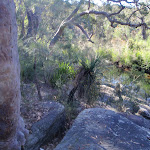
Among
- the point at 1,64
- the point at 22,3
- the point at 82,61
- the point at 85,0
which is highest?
the point at 85,0

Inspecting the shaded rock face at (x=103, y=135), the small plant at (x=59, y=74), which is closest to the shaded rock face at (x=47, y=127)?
the shaded rock face at (x=103, y=135)

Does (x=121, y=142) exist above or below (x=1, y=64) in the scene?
below

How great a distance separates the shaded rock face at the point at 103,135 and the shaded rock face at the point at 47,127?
→ 55 cm

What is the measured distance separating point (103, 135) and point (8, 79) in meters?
1.93

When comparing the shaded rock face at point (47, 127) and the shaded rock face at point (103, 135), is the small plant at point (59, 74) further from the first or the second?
the shaded rock face at point (103, 135)

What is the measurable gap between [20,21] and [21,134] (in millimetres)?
8698

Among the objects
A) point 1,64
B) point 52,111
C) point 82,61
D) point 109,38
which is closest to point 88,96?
point 82,61

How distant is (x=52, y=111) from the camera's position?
412cm

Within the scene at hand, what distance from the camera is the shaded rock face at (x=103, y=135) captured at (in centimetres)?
286

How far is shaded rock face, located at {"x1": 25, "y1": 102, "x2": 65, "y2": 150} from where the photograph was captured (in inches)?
127

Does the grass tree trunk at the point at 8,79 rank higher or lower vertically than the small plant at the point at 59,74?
higher

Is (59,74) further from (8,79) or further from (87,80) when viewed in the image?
(8,79)

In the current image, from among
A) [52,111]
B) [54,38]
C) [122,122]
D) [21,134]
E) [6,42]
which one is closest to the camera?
[6,42]

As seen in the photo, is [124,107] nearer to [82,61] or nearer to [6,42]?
[82,61]
